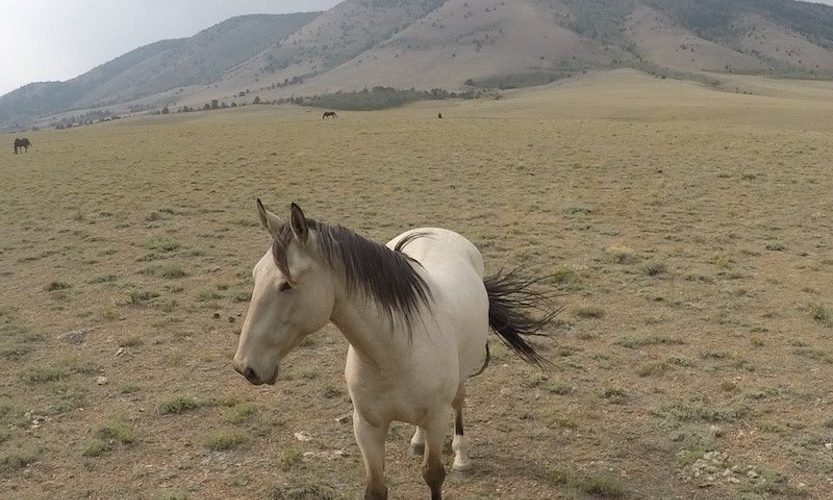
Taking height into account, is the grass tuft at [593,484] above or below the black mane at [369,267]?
below

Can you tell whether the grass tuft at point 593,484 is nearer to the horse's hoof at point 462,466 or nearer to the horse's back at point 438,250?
the horse's hoof at point 462,466

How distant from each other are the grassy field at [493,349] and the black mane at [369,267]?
1.77 m

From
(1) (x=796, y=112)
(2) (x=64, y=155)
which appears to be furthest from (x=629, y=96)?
(2) (x=64, y=155)

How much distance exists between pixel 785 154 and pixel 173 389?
22954 millimetres

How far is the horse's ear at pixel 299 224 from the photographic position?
2.62m

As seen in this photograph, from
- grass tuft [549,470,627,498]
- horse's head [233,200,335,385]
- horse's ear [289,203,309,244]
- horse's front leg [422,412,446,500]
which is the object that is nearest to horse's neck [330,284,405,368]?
horse's head [233,200,335,385]

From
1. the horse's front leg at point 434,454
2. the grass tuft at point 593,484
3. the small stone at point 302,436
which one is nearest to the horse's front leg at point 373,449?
the horse's front leg at point 434,454

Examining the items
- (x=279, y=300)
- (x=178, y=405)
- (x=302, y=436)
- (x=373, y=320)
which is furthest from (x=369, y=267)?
(x=178, y=405)

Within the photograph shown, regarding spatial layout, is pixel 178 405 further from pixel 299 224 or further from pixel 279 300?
pixel 299 224

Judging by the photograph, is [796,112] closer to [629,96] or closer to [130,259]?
[629,96]

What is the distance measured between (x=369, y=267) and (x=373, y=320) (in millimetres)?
269

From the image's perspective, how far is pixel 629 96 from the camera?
67.0 meters

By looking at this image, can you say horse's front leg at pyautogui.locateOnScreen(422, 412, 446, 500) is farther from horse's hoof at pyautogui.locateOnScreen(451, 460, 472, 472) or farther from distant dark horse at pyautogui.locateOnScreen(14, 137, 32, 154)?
distant dark horse at pyautogui.locateOnScreen(14, 137, 32, 154)

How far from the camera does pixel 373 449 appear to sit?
3535 mm
